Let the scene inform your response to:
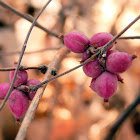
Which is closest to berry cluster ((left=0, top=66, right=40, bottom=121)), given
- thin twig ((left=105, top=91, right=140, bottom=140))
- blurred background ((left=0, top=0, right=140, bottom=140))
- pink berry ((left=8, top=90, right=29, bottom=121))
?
pink berry ((left=8, top=90, right=29, bottom=121))

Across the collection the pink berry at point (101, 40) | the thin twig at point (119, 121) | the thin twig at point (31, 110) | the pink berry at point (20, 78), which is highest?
the thin twig at point (119, 121)

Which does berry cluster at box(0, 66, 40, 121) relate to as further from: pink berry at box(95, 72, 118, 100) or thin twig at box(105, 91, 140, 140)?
thin twig at box(105, 91, 140, 140)

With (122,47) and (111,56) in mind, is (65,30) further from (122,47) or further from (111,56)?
(111,56)

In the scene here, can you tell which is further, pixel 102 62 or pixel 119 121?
pixel 119 121

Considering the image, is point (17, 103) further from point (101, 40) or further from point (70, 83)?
point (70, 83)

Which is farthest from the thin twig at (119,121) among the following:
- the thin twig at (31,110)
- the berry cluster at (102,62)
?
the berry cluster at (102,62)

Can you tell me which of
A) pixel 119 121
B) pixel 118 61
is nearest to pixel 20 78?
pixel 118 61

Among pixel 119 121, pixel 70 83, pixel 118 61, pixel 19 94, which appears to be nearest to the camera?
pixel 118 61

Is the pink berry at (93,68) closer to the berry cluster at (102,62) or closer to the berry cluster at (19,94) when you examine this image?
the berry cluster at (102,62)
